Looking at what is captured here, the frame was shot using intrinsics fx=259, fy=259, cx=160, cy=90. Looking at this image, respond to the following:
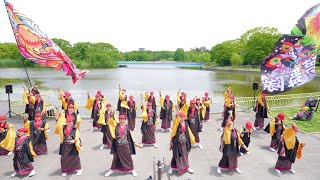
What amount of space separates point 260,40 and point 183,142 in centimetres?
5487

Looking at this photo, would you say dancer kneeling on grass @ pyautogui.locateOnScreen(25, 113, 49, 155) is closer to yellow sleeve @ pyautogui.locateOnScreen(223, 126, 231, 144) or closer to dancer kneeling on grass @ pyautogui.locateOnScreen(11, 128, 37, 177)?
dancer kneeling on grass @ pyautogui.locateOnScreen(11, 128, 37, 177)

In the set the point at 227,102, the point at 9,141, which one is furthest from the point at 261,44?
the point at 9,141

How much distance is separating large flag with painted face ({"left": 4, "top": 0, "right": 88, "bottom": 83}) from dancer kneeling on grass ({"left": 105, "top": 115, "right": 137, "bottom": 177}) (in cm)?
516

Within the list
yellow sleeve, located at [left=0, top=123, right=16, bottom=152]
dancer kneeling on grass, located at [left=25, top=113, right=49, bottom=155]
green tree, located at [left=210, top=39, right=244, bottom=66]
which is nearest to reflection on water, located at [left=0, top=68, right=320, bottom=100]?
dancer kneeling on grass, located at [left=25, top=113, right=49, bottom=155]

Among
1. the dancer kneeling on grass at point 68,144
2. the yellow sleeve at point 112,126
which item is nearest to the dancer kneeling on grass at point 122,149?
the yellow sleeve at point 112,126

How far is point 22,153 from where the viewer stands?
6789mm

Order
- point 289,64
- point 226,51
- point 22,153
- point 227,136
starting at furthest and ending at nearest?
point 226,51 → point 289,64 → point 227,136 → point 22,153

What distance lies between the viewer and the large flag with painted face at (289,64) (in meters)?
9.95

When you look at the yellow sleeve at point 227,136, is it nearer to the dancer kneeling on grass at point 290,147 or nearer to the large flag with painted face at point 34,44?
the dancer kneeling on grass at point 290,147

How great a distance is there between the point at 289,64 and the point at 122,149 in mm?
7385

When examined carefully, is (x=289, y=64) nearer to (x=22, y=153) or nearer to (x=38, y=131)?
(x=38, y=131)

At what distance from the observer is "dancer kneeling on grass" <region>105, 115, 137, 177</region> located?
6.95 metres

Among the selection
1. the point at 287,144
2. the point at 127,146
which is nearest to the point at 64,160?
the point at 127,146

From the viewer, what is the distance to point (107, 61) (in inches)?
3029
